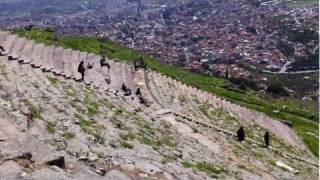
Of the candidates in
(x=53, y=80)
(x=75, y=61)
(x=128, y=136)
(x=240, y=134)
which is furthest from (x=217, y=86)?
(x=128, y=136)

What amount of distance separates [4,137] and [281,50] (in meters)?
169

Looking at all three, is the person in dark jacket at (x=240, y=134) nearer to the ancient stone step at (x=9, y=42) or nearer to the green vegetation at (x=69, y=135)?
the green vegetation at (x=69, y=135)

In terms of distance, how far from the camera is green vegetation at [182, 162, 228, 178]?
2196cm

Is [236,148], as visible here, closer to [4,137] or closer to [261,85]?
[4,137]

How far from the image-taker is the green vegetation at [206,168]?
2196 cm

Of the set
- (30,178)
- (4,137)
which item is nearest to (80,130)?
(4,137)

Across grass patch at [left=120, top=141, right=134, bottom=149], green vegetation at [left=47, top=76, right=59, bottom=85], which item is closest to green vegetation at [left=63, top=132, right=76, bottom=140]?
grass patch at [left=120, top=141, right=134, bottom=149]

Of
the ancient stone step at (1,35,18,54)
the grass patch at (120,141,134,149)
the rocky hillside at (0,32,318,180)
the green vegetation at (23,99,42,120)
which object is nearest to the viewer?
the rocky hillside at (0,32,318,180)

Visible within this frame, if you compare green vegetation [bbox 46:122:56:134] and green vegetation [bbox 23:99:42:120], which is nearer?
green vegetation [bbox 46:122:56:134]

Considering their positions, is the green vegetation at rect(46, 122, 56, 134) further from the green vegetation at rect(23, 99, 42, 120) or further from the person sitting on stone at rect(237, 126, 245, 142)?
the person sitting on stone at rect(237, 126, 245, 142)

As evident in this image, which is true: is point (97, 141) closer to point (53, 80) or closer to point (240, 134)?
point (53, 80)

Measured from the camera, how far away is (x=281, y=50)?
18188 centimetres

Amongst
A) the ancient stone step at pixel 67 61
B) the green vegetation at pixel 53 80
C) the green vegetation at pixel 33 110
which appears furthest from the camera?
the ancient stone step at pixel 67 61

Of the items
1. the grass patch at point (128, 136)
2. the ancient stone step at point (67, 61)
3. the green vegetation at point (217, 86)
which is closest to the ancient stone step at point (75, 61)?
the ancient stone step at point (67, 61)
